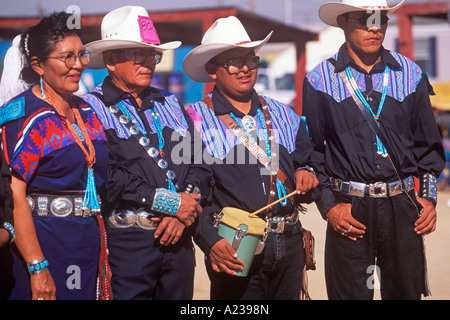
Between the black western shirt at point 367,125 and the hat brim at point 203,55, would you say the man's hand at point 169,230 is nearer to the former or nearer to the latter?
the black western shirt at point 367,125

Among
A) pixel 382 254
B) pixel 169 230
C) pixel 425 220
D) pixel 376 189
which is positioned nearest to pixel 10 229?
pixel 169 230

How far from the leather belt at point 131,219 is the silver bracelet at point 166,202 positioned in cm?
13

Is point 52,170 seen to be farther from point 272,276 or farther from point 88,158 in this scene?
point 272,276

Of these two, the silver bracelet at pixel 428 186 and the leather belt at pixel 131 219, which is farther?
the silver bracelet at pixel 428 186

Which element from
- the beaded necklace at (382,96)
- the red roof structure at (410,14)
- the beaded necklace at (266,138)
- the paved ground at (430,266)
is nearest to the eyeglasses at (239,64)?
the beaded necklace at (266,138)

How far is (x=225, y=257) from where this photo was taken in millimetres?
3650

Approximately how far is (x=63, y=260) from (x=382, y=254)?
2.05 metres

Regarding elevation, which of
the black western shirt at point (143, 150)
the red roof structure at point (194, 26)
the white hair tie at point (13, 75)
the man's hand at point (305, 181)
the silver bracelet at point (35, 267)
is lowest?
the silver bracelet at point (35, 267)

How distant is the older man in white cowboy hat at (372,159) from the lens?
3949 mm

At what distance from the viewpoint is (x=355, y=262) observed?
400 centimetres

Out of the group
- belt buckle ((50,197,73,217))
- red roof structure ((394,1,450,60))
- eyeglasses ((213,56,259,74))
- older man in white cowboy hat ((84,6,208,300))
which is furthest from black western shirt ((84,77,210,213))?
red roof structure ((394,1,450,60))

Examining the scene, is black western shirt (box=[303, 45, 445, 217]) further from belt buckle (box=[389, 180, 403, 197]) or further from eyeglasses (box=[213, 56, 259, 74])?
eyeglasses (box=[213, 56, 259, 74])

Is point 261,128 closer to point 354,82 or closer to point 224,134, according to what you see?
point 224,134
